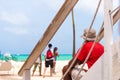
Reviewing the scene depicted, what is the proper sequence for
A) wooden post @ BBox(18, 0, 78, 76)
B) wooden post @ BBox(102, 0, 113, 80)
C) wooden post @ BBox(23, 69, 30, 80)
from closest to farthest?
1. wooden post @ BBox(102, 0, 113, 80)
2. wooden post @ BBox(18, 0, 78, 76)
3. wooden post @ BBox(23, 69, 30, 80)

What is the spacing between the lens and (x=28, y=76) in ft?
16.4

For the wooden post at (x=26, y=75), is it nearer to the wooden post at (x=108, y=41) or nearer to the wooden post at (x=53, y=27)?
the wooden post at (x=53, y=27)

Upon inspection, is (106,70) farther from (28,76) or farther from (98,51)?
(28,76)

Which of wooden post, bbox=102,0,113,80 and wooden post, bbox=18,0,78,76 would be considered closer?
wooden post, bbox=102,0,113,80

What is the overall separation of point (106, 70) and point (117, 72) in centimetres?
15

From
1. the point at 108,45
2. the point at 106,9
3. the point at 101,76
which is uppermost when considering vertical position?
the point at 106,9

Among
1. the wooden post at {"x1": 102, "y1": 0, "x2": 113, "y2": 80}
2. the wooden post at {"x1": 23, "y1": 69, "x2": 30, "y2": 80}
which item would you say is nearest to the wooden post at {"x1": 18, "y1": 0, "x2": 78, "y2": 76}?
the wooden post at {"x1": 23, "y1": 69, "x2": 30, "y2": 80}

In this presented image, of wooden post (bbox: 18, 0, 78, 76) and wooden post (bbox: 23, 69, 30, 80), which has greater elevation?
wooden post (bbox: 18, 0, 78, 76)

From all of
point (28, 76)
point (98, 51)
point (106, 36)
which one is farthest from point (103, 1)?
point (28, 76)

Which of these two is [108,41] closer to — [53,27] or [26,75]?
[53,27]

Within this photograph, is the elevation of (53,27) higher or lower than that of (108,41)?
higher

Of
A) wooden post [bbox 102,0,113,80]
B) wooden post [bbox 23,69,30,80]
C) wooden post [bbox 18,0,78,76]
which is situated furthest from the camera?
wooden post [bbox 23,69,30,80]

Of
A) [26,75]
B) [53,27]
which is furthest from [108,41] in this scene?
[26,75]

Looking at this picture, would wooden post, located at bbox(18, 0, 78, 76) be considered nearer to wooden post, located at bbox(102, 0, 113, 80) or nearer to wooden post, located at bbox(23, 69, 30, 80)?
wooden post, located at bbox(23, 69, 30, 80)
